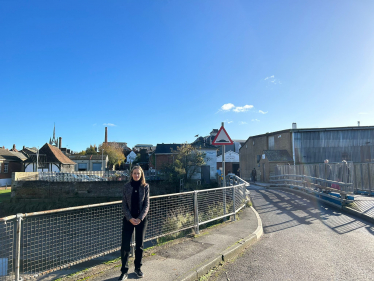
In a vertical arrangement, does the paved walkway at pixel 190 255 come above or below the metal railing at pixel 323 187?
below

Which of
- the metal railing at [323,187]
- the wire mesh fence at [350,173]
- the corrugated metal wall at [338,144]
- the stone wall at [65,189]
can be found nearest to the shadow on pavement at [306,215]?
the metal railing at [323,187]

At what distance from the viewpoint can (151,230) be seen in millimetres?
6461

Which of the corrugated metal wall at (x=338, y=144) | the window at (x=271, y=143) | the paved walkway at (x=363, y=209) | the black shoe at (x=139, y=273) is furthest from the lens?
the window at (x=271, y=143)

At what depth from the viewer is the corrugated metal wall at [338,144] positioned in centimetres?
2814

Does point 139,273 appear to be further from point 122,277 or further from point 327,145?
point 327,145

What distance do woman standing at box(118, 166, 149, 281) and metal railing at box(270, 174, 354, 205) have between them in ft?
30.9

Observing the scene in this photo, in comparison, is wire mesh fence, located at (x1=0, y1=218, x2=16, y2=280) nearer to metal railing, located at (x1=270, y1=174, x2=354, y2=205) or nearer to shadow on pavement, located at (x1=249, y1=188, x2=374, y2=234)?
shadow on pavement, located at (x1=249, y1=188, x2=374, y2=234)

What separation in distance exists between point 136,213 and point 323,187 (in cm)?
1150

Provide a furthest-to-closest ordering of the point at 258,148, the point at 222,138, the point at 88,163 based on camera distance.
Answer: the point at 88,163, the point at 258,148, the point at 222,138

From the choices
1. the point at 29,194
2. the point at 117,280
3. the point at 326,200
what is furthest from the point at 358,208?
the point at 29,194

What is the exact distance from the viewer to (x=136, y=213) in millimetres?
4016

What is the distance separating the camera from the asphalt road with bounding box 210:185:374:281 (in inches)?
169

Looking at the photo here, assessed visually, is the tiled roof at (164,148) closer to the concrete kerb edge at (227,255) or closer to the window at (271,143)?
the window at (271,143)

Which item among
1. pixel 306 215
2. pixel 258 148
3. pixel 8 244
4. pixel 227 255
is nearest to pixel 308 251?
pixel 227 255
